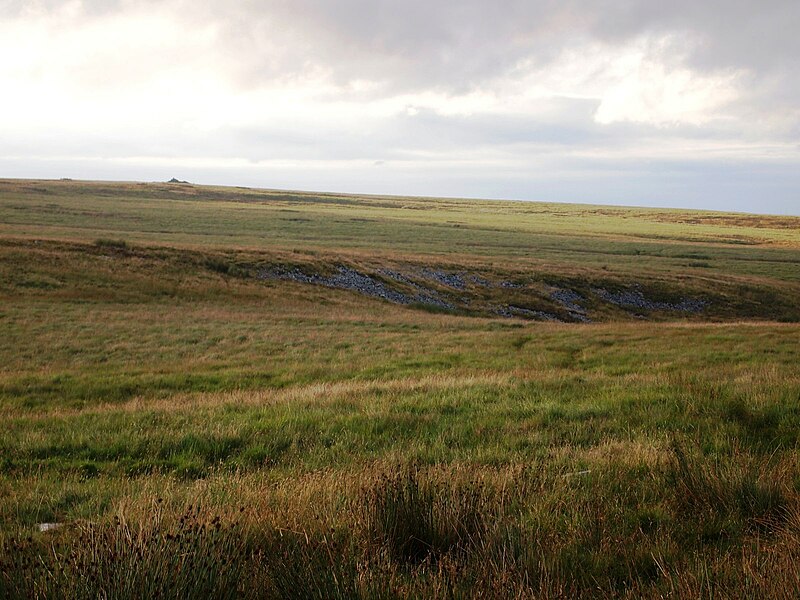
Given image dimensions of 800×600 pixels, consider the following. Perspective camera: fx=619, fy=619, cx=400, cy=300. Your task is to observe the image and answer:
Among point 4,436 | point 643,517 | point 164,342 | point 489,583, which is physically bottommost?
point 164,342

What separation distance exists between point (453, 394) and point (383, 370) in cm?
740

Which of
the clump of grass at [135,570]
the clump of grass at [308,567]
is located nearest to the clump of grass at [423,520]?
the clump of grass at [308,567]

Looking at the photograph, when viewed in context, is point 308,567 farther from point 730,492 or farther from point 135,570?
point 730,492

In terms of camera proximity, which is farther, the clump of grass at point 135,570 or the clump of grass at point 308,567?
the clump of grass at point 308,567

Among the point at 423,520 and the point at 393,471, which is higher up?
the point at 423,520

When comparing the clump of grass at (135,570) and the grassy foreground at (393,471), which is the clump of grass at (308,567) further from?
the clump of grass at (135,570)

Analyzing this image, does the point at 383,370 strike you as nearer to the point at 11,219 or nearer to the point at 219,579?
the point at 219,579

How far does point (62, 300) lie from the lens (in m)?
33.0

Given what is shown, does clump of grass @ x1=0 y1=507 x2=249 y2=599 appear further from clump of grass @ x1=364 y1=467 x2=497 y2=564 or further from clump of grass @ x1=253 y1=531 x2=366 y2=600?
clump of grass @ x1=364 y1=467 x2=497 y2=564

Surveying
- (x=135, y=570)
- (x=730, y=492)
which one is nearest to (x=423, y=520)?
(x=135, y=570)

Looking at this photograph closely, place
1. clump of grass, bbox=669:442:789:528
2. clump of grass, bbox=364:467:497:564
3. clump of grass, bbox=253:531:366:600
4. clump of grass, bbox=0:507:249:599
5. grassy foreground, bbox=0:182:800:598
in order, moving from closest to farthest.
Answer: clump of grass, bbox=0:507:249:599, clump of grass, bbox=253:531:366:600, grassy foreground, bbox=0:182:800:598, clump of grass, bbox=364:467:497:564, clump of grass, bbox=669:442:789:528

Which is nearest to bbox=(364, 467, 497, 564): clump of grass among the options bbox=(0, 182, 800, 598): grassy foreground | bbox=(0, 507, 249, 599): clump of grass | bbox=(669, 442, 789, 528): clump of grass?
bbox=(0, 182, 800, 598): grassy foreground

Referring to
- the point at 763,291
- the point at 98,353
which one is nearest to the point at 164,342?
the point at 98,353

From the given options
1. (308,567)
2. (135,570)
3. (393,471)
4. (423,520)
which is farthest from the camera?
(393,471)
